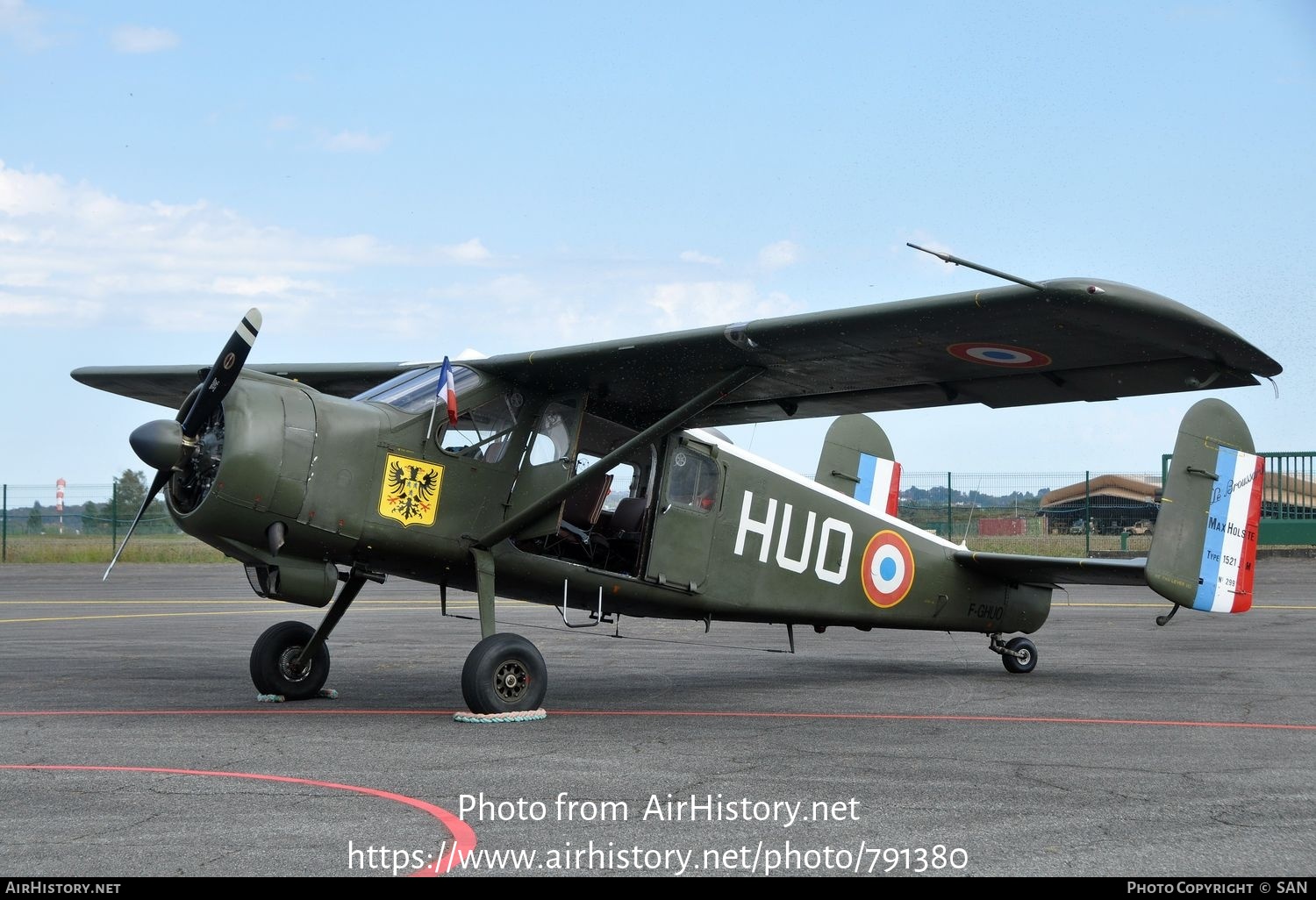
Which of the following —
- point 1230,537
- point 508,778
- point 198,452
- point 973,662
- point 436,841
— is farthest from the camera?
point 973,662

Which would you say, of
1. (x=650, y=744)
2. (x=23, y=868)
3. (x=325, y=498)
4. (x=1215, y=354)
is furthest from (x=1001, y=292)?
(x=23, y=868)

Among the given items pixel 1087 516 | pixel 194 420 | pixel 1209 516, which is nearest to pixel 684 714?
pixel 194 420

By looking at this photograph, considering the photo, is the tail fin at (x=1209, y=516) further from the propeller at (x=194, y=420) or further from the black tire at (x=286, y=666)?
the propeller at (x=194, y=420)

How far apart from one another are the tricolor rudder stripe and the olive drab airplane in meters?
0.02

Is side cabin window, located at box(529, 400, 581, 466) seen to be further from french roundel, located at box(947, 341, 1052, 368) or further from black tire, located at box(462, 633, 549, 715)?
french roundel, located at box(947, 341, 1052, 368)

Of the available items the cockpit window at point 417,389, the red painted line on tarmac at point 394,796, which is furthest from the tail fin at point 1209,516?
the red painted line on tarmac at point 394,796

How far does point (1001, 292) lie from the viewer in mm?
7875

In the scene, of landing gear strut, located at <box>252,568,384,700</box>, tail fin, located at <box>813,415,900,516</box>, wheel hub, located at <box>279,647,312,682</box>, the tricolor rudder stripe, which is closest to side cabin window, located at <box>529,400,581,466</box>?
landing gear strut, located at <box>252,568,384,700</box>

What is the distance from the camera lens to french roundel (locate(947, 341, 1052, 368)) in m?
9.23

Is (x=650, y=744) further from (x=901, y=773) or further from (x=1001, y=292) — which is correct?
(x=1001, y=292)

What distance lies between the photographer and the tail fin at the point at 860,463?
1377 centimetres

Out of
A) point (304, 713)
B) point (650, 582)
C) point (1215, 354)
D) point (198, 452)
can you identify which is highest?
point (1215, 354)

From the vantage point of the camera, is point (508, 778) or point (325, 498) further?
point (325, 498)

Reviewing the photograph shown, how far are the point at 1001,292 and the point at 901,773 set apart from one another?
10.2 ft
